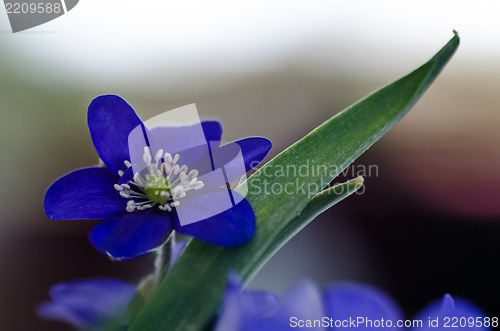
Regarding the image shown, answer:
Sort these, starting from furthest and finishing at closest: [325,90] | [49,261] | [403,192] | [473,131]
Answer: [325,90] → [473,131] → [403,192] → [49,261]

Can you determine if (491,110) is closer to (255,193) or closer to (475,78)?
(475,78)

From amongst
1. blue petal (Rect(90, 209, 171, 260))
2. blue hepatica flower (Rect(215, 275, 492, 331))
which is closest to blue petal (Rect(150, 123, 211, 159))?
blue petal (Rect(90, 209, 171, 260))

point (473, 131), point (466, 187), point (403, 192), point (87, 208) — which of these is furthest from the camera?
point (473, 131)

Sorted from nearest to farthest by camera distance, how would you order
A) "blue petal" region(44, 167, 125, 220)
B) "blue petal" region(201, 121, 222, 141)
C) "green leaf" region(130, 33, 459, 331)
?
"green leaf" region(130, 33, 459, 331) → "blue petal" region(44, 167, 125, 220) → "blue petal" region(201, 121, 222, 141)

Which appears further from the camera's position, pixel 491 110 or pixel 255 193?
pixel 491 110

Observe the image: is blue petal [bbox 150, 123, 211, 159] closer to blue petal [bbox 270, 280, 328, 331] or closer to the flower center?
the flower center

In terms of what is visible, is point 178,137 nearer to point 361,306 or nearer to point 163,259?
point 163,259

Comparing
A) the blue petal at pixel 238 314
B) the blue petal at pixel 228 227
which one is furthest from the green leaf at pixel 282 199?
the blue petal at pixel 238 314

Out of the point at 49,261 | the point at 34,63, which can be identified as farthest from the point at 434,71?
the point at 34,63
